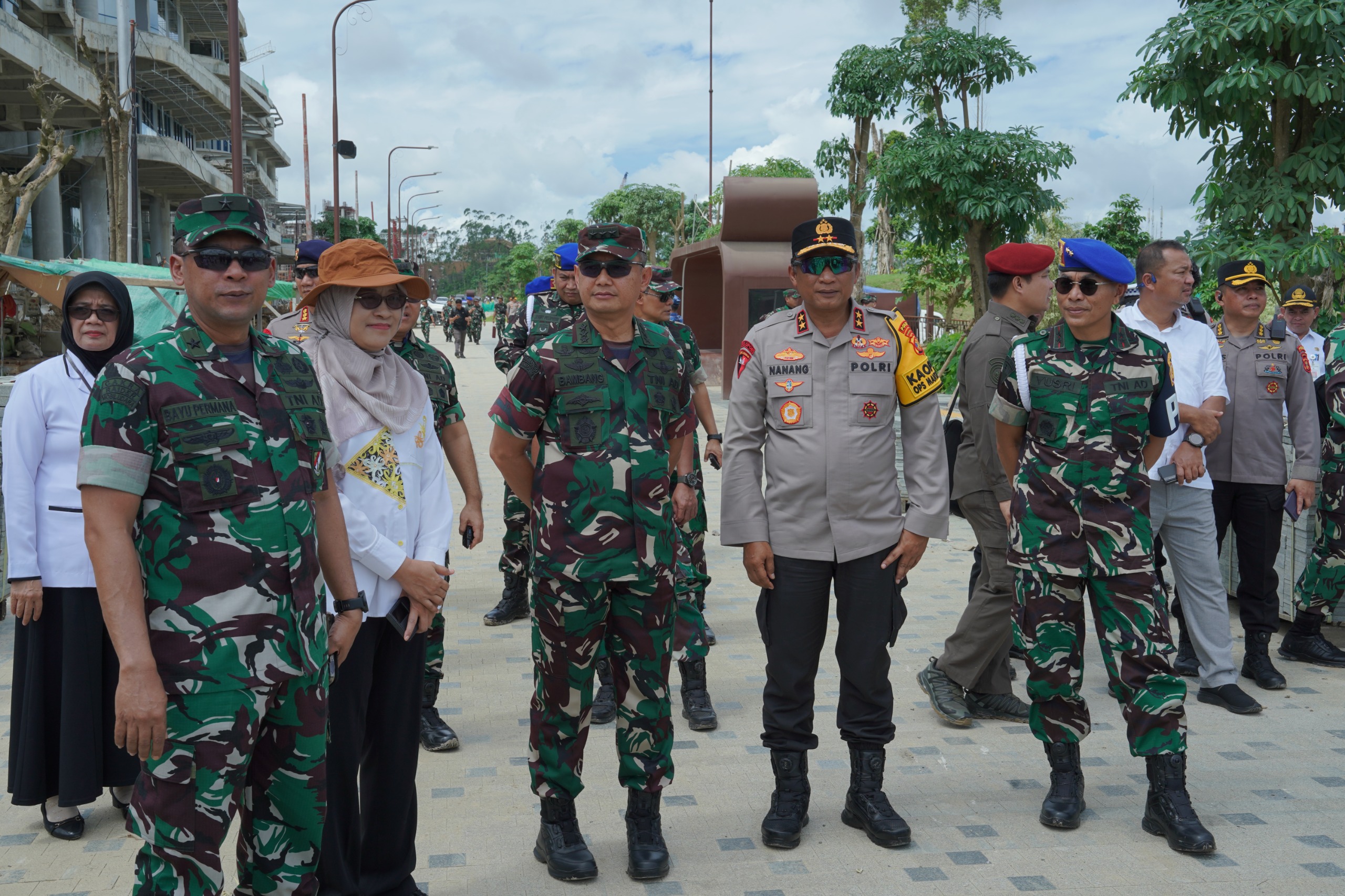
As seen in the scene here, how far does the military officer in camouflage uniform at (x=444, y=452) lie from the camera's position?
4055mm

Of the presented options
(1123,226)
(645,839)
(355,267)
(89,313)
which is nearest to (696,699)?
(645,839)

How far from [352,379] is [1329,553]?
5.27 meters

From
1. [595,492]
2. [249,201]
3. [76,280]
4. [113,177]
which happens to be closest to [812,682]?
[595,492]

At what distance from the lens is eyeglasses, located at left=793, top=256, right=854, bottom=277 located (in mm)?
3805

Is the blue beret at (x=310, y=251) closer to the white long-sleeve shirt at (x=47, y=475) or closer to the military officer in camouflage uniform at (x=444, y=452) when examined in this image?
the military officer in camouflage uniform at (x=444, y=452)

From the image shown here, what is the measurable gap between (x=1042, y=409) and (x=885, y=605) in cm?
94

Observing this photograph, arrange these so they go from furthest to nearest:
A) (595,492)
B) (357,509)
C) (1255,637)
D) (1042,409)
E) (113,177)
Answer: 1. (113,177)
2. (1255,637)
3. (1042,409)
4. (595,492)
5. (357,509)

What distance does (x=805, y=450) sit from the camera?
12.6 ft

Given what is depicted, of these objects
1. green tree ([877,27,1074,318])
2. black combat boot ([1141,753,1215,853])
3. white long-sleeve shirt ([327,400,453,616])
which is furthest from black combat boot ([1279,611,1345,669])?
green tree ([877,27,1074,318])

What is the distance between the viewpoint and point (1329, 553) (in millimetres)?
5883

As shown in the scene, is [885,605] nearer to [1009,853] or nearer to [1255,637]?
[1009,853]

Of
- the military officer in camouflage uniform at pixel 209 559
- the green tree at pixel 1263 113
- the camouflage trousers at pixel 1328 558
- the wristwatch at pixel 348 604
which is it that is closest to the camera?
the military officer in camouflage uniform at pixel 209 559

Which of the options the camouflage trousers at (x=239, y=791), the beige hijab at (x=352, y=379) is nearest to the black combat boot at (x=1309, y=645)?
the beige hijab at (x=352, y=379)

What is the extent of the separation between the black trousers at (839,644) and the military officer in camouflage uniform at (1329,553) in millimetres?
3306
